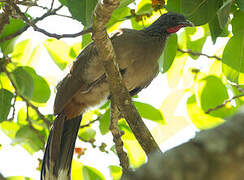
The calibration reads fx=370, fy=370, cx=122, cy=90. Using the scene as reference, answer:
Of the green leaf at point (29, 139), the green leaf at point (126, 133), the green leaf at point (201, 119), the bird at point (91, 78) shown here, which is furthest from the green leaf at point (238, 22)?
the green leaf at point (29, 139)

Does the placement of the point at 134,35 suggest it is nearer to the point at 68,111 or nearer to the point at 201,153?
the point at 68,111

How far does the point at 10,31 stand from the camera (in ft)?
11.7

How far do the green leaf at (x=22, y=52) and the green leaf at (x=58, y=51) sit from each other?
0.20m

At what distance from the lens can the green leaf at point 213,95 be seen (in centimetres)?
342

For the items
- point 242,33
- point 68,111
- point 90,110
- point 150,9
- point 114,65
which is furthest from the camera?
point 90,110

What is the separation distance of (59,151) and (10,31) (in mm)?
1250

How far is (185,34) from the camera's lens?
12.5 ft

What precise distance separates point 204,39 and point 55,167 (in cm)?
190

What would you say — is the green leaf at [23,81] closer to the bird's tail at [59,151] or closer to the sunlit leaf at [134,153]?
the bird's tail at [59,151]

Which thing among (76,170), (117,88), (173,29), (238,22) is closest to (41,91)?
(76,170)

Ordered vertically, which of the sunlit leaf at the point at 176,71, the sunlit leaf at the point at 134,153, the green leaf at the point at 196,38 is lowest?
the sunlit leaf at the point at 134,153

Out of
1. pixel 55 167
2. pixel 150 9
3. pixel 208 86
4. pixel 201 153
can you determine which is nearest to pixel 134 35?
pixel 150 9

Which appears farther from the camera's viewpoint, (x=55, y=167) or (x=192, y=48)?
(x=192, y=48)

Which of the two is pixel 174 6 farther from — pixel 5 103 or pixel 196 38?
pixel 5 103
